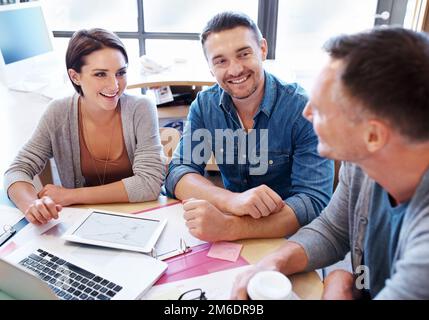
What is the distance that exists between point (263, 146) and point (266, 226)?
1.45 ft

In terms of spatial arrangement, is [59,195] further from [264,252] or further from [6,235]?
[264,252]

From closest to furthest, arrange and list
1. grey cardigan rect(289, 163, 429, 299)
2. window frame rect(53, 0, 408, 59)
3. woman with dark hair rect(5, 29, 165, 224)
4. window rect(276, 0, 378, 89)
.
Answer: grey cardigan rect(289, 163, 429, 299)
woman with dark hair rect(5, 29, 165, 224)
window frame rect(53, 0, 408, 59)
window rect(276, 0, 378, 89)

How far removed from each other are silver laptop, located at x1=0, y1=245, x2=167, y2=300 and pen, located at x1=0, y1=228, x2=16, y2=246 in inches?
3.3

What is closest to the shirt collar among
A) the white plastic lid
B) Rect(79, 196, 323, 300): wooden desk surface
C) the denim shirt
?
the denim shirt

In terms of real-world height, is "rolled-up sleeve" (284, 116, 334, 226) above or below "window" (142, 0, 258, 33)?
below

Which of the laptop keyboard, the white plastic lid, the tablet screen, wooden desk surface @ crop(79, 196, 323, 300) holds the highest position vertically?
the white plastic lid

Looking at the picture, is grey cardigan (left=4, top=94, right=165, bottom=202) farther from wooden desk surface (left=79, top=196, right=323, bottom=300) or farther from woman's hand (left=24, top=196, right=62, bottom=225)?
woman's hand (left=24, top=196, right=62, bottom=225)

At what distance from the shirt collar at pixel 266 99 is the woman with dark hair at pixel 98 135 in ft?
0.92

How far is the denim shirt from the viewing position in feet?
4.45

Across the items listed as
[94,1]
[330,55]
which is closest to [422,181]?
[330,55]

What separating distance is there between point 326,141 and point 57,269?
0.71 m

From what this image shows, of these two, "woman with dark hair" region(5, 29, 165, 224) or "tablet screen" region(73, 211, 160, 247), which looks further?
"woman with dark hair" region(5, 29, 165, 224)

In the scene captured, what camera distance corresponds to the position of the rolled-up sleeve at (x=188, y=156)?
4.64 feet

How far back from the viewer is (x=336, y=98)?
764 mm
